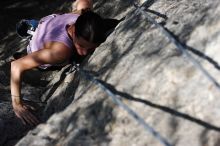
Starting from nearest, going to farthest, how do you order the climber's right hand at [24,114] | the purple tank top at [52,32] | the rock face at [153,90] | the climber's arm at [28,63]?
1. the rock face at [153,90]
2. the climber's right hand at [24,114]
3. the climber's arm at [28,63]
4. the purple tank top at [52,32]

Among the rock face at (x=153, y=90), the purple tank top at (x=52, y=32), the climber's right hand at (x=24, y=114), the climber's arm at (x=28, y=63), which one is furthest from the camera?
the purple tank top at (x=52, y=32)

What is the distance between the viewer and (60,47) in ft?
12.1

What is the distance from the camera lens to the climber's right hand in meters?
3.50

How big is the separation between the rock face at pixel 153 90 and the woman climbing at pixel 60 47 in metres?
0.21

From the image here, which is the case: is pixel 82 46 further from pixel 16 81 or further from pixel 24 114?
pixel 24 114

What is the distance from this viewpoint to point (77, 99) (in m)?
3.22

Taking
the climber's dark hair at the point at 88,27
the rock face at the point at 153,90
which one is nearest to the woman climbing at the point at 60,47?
the climber's dark hair at the point at 88,27

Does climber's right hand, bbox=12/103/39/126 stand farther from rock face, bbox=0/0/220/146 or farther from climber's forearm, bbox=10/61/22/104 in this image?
rock face, bbox=0/0/220/146

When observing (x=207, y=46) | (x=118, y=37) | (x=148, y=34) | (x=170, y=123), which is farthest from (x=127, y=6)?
(x=170, y=123)

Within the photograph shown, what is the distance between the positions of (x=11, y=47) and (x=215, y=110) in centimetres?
326

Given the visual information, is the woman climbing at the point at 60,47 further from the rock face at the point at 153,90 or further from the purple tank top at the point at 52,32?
the rock face at the point at 153,90

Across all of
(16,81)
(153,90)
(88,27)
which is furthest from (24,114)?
(153,90)

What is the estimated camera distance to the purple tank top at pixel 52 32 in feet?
12.3

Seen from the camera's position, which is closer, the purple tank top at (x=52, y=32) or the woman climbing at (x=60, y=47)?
the woman climbing at (x=60, y=47)
